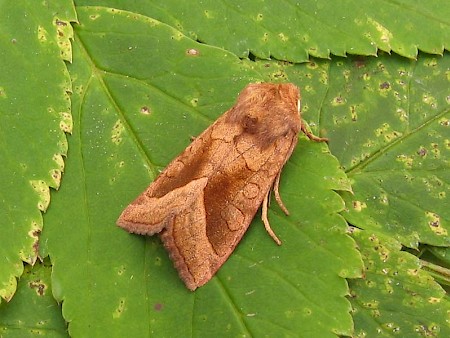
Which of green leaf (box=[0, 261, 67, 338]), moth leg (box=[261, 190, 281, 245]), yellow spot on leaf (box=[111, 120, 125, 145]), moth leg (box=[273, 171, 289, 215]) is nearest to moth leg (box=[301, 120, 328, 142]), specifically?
moth leg (box=[273, 171, 289, 215])

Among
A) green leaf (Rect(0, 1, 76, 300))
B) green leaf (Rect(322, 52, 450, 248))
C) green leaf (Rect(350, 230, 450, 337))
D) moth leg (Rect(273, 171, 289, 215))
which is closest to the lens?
green leaf (Rect(0, 1, 76, 300))

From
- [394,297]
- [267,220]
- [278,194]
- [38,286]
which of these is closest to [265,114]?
[278,194]

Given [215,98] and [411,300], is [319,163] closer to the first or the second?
[215,98]

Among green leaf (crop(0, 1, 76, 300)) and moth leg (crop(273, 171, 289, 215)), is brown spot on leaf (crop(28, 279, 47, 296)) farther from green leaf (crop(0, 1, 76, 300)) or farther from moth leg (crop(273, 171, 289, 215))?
moth leg (crop(273, 171, 289, 215))

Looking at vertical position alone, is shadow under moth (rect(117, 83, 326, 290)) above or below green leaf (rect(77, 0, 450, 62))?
below

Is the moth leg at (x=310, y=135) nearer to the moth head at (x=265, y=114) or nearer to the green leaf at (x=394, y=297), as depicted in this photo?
the moth head at (x=265, y=114)

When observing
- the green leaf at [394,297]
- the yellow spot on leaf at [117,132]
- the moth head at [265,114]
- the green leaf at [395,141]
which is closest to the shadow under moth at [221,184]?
the moth head at [265,114]
